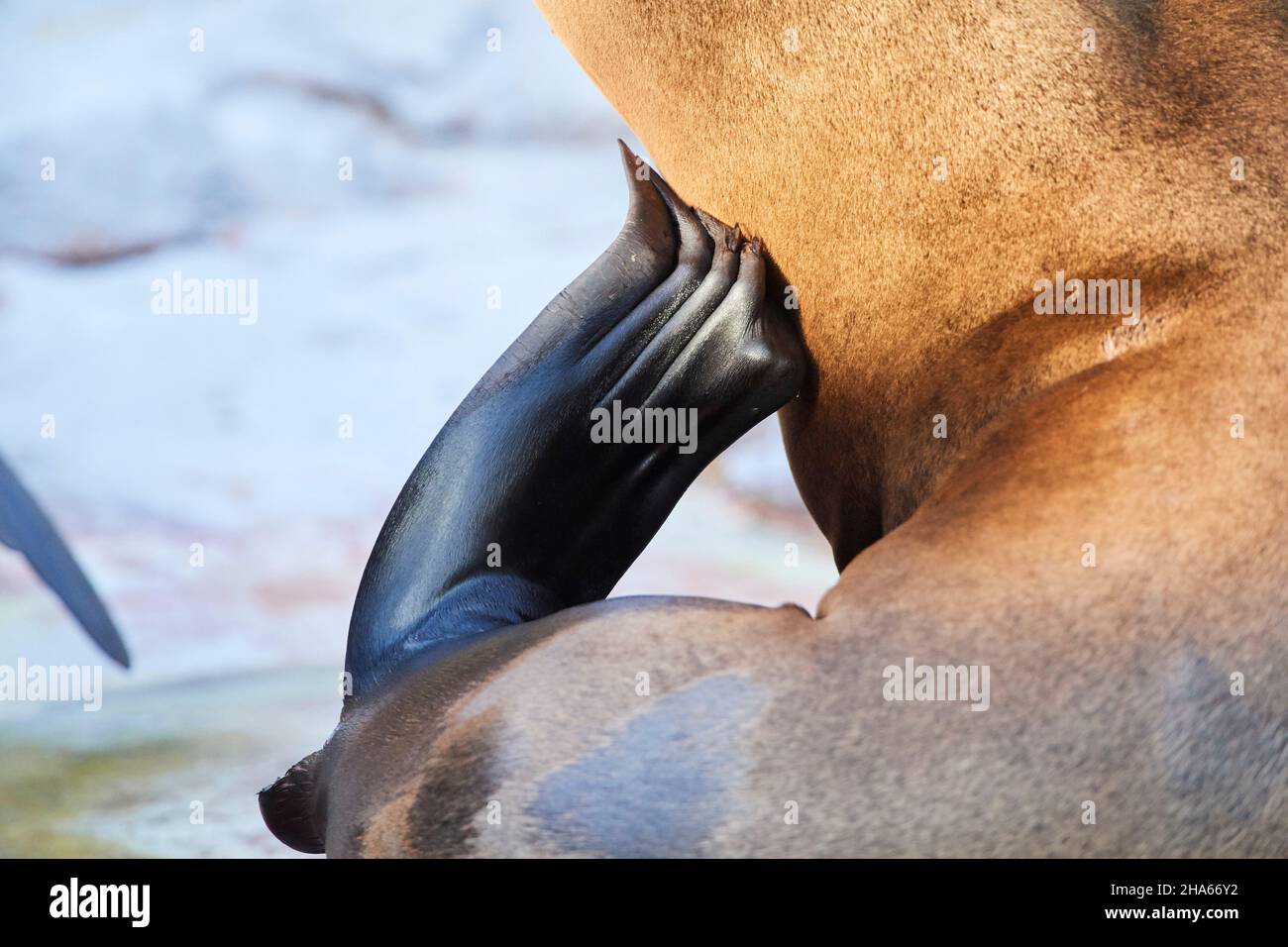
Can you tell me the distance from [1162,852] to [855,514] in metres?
0.82

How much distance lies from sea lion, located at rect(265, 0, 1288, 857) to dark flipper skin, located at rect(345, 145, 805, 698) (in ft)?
0.24

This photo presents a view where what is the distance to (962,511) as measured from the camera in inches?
60.9

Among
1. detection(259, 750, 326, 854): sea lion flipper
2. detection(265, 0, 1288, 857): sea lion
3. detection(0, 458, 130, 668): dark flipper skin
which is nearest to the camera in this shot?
detection(265, 0, 1288, 857): sea lion

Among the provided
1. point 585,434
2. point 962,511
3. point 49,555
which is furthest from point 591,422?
point 49,555

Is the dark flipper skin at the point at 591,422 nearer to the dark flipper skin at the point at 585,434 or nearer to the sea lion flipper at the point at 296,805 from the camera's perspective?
the dark flipper skin at the point at 585,434

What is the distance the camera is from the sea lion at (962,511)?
4.35ft

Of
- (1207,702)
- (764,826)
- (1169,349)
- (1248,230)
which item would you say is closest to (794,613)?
(764,826)

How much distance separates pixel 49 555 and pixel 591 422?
2.81ft

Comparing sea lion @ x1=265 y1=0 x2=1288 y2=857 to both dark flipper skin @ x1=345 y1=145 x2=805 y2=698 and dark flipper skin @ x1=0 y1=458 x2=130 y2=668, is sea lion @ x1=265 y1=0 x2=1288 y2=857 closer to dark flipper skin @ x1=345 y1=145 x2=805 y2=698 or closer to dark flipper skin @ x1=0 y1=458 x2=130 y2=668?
dark flipper skin @ x1=345 y1=145 x2=805 y2=698

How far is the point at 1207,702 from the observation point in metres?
1.35

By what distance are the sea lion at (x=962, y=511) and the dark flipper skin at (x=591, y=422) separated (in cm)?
7

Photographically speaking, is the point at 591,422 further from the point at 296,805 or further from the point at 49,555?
the point at 49,555

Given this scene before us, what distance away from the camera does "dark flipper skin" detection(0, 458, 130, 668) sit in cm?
203

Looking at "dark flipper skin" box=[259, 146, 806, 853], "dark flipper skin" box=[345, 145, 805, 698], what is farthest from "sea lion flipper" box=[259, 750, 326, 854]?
"dark flipper skin" box=[345, 145, 805, 698]
